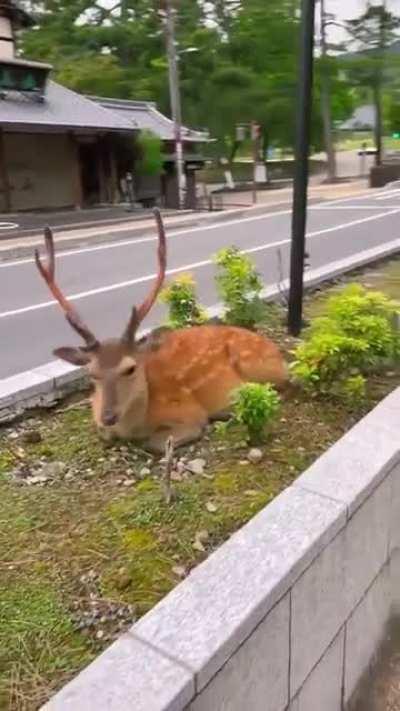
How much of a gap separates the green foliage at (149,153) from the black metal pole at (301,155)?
19677 millimetres

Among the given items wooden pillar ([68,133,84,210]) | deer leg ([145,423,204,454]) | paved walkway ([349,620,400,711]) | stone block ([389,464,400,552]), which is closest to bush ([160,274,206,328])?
deer leg ([145,423,204,454])

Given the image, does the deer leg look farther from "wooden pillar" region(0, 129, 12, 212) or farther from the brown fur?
"wooden pillar" region(0, 129, 12, 212)

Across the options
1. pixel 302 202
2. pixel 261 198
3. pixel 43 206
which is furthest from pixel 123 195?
pixel 302 202

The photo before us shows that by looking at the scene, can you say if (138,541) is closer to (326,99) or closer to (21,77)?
(21,77)

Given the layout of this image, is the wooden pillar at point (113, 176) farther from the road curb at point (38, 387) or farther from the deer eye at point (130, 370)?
the deer eye at point (130, 370)

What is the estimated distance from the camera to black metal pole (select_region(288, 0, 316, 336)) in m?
4.79

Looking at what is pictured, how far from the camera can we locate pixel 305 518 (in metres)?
2.42

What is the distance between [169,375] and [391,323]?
1610mm

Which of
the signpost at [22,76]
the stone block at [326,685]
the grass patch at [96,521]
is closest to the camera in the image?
the grass patch at [96,521]

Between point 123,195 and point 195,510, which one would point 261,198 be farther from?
point 195,510

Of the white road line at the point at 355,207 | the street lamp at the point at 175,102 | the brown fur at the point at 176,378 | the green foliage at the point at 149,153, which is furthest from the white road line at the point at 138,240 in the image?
the brown fur at the point at 176,378

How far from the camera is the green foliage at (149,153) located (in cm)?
2397

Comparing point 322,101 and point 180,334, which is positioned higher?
point 322,101

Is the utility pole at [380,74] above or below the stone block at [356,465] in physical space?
above
